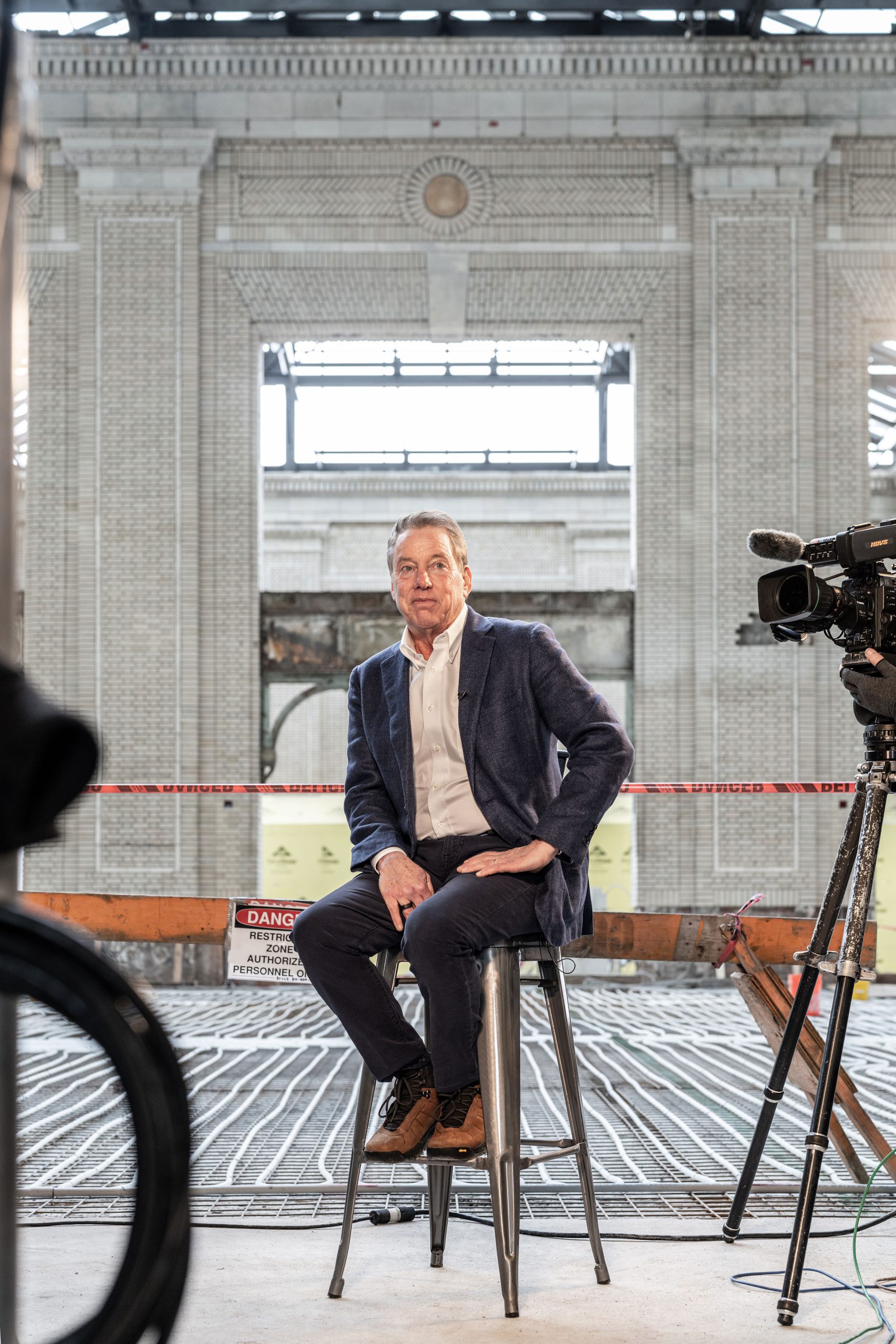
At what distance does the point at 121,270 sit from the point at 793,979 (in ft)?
33.3

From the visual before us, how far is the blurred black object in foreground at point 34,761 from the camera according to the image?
4.50 ft

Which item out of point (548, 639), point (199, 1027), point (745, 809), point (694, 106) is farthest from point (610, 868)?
point (548, 639)

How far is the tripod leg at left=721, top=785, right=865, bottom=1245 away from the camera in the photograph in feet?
10.5

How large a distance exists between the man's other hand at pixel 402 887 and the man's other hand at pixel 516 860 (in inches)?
4.7

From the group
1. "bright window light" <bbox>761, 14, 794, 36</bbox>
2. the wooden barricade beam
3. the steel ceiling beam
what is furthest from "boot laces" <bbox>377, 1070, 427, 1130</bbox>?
"bright window light" <bbox>761, 14, 794, 36</bbox>

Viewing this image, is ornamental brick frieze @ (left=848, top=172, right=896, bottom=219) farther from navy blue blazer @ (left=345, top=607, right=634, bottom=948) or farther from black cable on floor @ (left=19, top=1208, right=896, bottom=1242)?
black cable on floor @ (left=19, top=1208, right=896, bottom=1242)

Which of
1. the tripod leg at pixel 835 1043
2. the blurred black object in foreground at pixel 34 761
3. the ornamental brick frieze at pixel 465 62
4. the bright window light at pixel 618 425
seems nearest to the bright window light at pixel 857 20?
the ornamental brick frieze at pixel 465 62

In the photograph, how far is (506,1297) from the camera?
9.51ft

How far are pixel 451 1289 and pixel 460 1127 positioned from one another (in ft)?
1.55

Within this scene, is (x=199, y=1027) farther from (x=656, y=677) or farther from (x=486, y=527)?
(x=486, y=527)

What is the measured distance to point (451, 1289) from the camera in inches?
123

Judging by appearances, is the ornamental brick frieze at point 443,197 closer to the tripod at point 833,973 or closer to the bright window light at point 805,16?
the bright window light at point 805,16

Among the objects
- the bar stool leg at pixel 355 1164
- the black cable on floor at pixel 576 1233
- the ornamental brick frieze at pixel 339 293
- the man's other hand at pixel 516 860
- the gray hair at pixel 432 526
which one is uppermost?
the ornamental brick frieze at pixel 339 293

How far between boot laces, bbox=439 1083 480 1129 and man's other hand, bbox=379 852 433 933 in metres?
0.41
